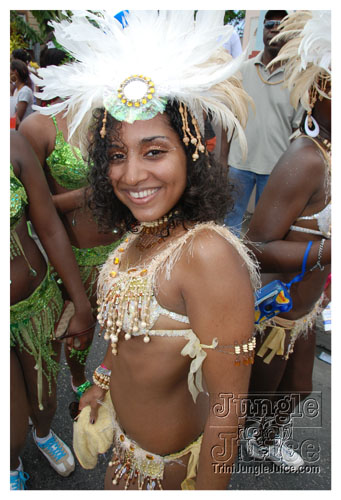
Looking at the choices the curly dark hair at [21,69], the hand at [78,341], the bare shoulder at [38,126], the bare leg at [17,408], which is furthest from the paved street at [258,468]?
the curly dark hair at [21,69]

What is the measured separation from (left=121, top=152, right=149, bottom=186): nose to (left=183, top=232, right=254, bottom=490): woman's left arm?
0.28 metres

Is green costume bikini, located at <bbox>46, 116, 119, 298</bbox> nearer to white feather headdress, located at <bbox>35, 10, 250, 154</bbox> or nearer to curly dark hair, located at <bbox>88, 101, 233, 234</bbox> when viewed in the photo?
curly dark hair, located at <bbox>88, 101, 233, 234</bbox>

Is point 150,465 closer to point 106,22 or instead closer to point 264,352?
point 264,352

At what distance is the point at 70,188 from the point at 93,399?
1.38 metres

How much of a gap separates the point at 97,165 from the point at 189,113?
1.38 ft

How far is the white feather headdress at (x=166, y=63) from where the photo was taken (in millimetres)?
1222

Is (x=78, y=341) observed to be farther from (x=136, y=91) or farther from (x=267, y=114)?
(x=267, y=114)

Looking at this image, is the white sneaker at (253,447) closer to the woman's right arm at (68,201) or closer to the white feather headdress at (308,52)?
the woman's right arm at (68,201)

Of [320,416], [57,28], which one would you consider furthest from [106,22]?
[320,416]

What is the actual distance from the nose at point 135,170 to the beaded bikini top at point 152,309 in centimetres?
24

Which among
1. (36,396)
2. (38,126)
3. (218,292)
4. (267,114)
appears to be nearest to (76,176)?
(38,126)

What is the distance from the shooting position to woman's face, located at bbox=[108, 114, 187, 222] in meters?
1.22

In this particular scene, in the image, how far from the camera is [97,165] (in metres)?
1.45

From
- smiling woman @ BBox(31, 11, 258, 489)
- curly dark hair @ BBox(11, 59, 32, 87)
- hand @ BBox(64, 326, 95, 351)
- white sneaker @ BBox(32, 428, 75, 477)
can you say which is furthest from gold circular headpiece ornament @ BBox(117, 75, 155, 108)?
curly dark hair @ BBox(11, 59, 32, 87)
